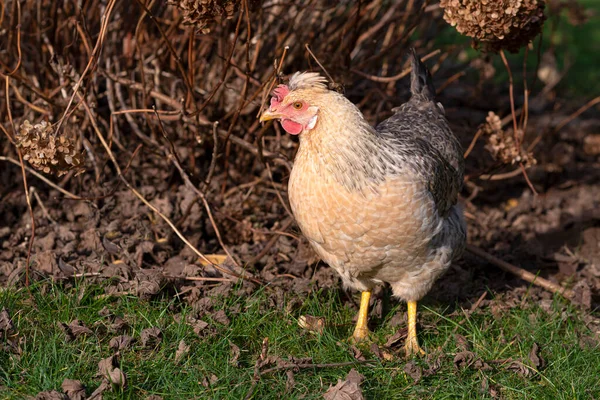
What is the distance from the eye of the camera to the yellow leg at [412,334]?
399cm

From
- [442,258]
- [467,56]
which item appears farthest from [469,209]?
[467,56]

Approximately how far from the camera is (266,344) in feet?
12.4

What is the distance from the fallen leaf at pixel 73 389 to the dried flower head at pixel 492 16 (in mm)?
2567

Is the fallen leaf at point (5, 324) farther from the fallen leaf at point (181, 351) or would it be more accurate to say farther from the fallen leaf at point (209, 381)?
the fallen leaf at point (209, 381)

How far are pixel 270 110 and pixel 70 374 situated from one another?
153cm

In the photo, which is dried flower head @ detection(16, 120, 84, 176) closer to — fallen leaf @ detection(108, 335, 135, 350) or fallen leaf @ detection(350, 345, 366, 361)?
fallen leaf @ detection(108, 335, 135, 350)

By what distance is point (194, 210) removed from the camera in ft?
16.4

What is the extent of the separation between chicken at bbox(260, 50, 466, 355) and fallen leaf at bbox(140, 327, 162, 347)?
0.89 meters

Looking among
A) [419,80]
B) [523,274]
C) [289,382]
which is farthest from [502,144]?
[289,382]

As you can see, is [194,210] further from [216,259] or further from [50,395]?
[50,395]

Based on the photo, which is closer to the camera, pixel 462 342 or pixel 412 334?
pixel 462 342

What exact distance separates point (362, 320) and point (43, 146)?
6.42ft

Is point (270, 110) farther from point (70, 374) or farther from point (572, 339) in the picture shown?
point (572, 339)

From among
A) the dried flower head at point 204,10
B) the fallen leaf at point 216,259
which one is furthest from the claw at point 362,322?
the dried flower head at point 204,10
